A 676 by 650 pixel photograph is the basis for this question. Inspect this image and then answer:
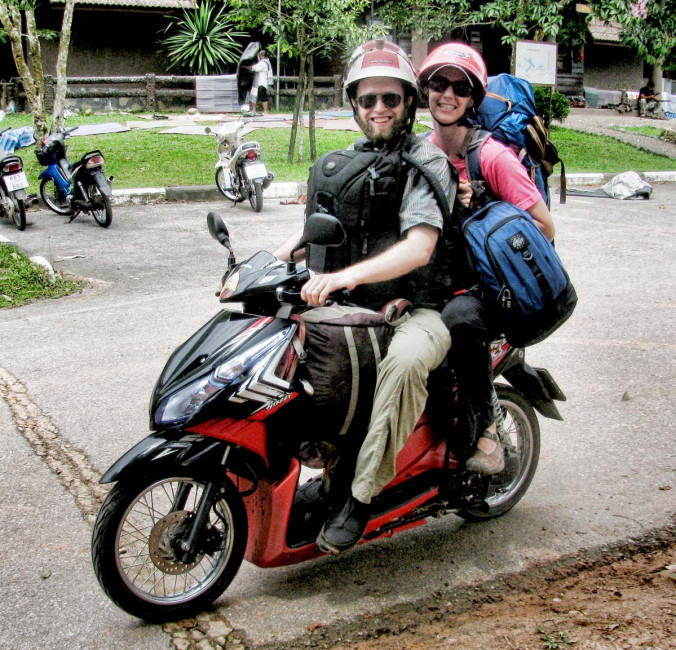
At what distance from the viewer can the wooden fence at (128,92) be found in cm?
2275

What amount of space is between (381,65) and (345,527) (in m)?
1.53

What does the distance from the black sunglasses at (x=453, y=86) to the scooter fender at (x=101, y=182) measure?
690cm

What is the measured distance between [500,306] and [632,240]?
671 centimetres

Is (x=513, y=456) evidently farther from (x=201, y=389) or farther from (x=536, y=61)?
(x=536, y=61)

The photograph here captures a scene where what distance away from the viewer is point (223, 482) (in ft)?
8.66

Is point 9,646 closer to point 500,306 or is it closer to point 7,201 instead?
point 500,306

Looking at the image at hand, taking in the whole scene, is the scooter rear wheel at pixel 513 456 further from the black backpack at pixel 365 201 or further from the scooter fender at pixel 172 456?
the scooter fender at pixel 172 456

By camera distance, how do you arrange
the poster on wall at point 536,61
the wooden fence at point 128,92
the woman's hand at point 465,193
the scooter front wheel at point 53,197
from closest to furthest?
the woman's hand at point 465,193 < the scooter front wheel at point 53,197 < the poster on wall at point 536,61 < the wooden fence at point 128,92

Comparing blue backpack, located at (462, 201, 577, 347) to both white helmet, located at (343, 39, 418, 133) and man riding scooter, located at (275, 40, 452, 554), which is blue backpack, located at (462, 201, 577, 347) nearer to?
man riding scooter, located at (275, 40, 452, 554)

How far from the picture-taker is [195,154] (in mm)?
14938

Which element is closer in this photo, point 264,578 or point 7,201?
point 264,578

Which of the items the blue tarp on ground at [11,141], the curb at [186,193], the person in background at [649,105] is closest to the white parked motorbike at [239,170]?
the curb at [186,193]

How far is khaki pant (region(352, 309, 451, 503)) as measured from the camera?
263 centimetres

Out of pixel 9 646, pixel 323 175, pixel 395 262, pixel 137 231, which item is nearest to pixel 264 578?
pixel 9 646
